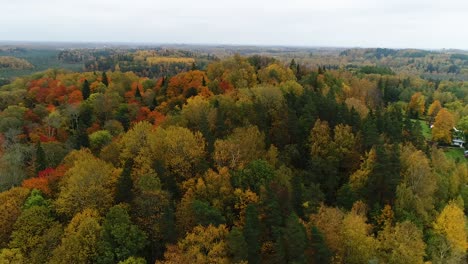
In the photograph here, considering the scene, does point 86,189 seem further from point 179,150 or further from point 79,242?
point 179,150

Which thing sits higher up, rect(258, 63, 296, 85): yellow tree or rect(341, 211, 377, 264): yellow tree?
rect(258, 63, 296, 85): yellow tree

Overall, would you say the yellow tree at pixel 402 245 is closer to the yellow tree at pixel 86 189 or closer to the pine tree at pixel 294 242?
the pine tree at pixel 294 242

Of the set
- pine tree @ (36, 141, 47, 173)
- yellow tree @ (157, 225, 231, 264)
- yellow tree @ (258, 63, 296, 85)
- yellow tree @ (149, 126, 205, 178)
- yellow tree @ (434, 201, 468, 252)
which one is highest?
yellow tree @ (258, 63, 296, 85)

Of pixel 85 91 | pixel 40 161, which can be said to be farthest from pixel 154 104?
pixel 40 161

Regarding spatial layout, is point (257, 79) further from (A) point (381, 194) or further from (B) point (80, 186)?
(B) point (80, 186)

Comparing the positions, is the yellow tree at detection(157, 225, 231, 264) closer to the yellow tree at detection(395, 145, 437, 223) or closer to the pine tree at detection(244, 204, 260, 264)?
the pine tree at detection(244, 204, 260, 264)

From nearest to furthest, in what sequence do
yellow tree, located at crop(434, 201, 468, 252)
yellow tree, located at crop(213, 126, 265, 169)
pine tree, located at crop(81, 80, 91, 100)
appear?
yellow tree, located at crop(434, 201, 468, 252) → yellow tree, located at crop(213, 126, 265, 169) → pine tree, located at crop(81, 80, 91, 100)

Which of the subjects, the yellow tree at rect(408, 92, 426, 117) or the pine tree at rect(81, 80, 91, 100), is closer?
the pine tree at rect(81, 80, 91, 100)

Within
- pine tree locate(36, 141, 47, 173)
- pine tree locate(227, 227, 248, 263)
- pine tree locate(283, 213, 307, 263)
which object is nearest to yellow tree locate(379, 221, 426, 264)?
pine tree locate(283, 213, 307, 263)

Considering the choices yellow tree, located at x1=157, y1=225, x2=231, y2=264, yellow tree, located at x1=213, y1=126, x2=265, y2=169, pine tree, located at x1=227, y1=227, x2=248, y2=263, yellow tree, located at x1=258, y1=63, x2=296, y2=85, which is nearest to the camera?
pine tree, located at x1=227, y1=227, x2=248, y2=263

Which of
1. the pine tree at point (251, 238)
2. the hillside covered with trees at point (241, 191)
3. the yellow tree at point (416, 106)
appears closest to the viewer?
the pine tree at point (251, 238)

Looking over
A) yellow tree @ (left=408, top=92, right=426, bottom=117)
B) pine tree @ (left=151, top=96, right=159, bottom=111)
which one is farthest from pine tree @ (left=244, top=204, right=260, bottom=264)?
yellow tree @ (left=408, top=92, right=426, bottom=117)

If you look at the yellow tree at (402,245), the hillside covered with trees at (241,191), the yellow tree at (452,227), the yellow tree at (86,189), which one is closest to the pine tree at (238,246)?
the hillside covered with trees at (241,191)
